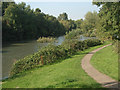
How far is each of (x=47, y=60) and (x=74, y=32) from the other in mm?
8577

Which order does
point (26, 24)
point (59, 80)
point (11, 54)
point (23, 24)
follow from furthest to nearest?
point (26, 24) < point (23, 24) < point (11, 54) < point (59, 80)

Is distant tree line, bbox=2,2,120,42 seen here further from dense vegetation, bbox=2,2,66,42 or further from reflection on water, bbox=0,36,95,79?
reflection on water, bbox=0,36,95,79

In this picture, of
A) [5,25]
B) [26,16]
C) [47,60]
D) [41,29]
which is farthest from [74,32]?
[41,29]

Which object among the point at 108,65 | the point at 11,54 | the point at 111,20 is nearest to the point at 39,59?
the point at 108,65

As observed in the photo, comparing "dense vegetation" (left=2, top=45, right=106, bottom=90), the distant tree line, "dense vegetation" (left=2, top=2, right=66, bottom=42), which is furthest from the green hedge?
"dense vegetation" (left=2, top=2, right=66, bottom=42)

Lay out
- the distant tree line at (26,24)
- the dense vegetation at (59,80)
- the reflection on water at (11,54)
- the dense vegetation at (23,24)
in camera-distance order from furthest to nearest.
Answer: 1. the dense vegetation at (23,24)
2. the distant tree line at (26,24)
3. the reflection on water at (11,54)
4. the dense vegetation at (59,80)

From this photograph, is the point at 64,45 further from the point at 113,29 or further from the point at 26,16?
the point at 26,16

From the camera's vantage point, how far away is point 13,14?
2239 inches

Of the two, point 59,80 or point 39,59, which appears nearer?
point 59,80

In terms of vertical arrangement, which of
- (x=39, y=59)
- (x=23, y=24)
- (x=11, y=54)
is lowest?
(x=11, y=54)

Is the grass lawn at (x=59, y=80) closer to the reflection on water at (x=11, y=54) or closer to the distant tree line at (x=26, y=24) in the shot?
A: the reflection on water at (x=11, y=54)

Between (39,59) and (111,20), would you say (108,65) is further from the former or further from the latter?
(39,59)

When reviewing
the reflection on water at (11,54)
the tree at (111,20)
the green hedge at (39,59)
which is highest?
the tree at (111,20)

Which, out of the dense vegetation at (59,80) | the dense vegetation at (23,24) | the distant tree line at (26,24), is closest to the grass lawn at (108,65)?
the dense vegetation at (59,80)
